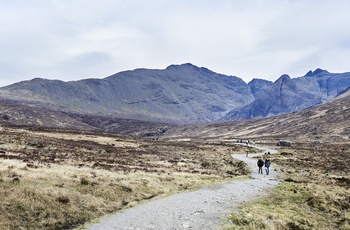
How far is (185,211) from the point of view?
947 inches

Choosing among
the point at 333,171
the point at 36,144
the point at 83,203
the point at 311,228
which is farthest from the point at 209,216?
the point at 36,144

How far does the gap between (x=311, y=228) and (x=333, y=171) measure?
34.3m

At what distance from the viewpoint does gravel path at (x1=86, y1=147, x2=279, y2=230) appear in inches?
820

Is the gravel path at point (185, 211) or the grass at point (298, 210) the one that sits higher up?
the gravel path at point (185, 211)

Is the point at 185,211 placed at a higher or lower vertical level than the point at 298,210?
higher

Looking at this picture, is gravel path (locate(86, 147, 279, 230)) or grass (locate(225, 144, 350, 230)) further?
A: grass (locate(225, 144, 350, 230))

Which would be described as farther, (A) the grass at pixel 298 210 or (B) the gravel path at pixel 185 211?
(A) the grass at pixel 298 210

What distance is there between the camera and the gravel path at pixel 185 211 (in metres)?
20.8

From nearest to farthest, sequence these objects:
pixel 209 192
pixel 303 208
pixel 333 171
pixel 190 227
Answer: pixel 190 227 → pixel 303 208 → pixel 209 192 → pixel 333 171

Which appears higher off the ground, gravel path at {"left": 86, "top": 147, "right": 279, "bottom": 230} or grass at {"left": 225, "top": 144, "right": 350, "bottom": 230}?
gravel path at {"left": 86, "top": 147, "right": 279, "bottom": 230}

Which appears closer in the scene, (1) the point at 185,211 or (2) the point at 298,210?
(1) the point at 185,211

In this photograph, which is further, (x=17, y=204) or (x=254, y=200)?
(x=254, y=200)

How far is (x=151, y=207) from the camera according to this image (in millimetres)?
25594

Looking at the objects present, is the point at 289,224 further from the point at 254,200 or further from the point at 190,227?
the point at 190,227
